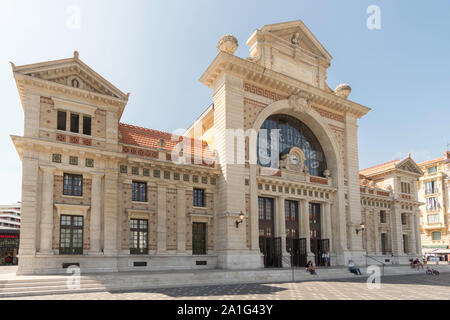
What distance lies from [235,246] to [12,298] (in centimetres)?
1509

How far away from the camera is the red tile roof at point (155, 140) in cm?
2818

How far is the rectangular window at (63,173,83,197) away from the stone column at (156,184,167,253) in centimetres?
533

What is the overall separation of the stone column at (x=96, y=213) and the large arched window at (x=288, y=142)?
44.4 ft

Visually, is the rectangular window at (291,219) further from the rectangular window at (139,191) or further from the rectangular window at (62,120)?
the rectangular window at (62,120)

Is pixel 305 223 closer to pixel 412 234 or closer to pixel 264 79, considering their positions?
pixel 264 79

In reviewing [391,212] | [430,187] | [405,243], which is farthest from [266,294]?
[430,187]

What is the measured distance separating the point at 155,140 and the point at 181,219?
22.5ft

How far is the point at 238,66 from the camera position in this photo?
3038 centimetres

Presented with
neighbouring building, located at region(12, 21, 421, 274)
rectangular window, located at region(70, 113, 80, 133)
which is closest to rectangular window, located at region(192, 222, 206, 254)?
neighbouring building, located at region(12, 21, 421, 274)

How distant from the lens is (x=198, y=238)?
2836 centimetres

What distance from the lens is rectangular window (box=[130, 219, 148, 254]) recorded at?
2558 cm
